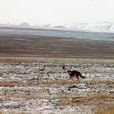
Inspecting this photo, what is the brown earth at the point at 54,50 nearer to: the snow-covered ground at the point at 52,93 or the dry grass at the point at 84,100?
the snow-covered ground at the point at 52,93

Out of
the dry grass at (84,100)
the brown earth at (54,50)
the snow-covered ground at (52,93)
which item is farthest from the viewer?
the brown earth at (54,50)

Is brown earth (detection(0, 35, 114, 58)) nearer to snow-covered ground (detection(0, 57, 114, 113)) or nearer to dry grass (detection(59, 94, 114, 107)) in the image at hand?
snow-covered ground (detection(0, 57, 114, 113))

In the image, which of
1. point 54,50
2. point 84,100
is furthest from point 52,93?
point 54,50

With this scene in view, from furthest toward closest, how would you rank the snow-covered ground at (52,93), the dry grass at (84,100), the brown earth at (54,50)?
1. the brown earth at (54,50)
2. the dry grass at (84,100)
3. the snow-covered ground at (52,93)

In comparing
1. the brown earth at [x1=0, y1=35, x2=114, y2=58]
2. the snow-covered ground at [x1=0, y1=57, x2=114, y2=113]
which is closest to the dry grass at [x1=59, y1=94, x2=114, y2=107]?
the snow-covered ground at [x1=0, y1=57, x2=114, y2=113]

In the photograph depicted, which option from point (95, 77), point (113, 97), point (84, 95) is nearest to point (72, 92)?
point (84, 95)

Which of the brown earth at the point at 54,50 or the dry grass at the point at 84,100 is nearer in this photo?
the dry grass at the point at 84,100

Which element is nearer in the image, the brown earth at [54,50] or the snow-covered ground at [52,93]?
the snow-covered ground at [52,93]

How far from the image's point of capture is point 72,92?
17297 millimetres

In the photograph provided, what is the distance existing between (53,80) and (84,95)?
548 centimetres

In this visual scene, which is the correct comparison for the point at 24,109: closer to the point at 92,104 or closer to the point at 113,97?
the point at 92,104

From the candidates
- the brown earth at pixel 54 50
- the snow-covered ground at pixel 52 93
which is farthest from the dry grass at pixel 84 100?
the brown earth at pixel 54 50

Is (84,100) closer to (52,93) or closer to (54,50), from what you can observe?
(52,93)

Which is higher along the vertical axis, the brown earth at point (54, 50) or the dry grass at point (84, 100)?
the dry grass at point (84, 100)
